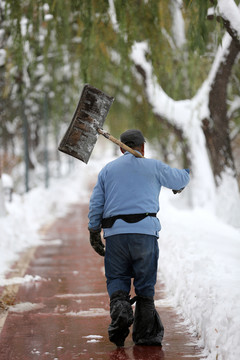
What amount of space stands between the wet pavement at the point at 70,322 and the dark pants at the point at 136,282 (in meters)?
0.15

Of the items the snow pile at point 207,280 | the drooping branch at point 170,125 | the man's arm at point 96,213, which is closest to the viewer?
the snow pile at point 207,280

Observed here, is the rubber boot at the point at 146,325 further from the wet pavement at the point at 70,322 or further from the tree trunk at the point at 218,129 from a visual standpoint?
the tree trunk at the point at 218,129

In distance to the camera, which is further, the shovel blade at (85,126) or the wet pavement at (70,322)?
the shovel blade at (85,126)

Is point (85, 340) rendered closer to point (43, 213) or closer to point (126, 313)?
point (126, 313)

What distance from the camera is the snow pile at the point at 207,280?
17.2ft

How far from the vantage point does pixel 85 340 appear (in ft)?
20.1

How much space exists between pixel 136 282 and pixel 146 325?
37 centimetres

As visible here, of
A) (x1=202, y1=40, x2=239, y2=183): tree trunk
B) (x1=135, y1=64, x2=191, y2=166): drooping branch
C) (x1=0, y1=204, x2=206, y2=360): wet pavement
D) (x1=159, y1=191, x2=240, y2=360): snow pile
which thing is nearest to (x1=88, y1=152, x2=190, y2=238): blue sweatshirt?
(x1=159, y1=191, x2=240, y2=360): snow pile

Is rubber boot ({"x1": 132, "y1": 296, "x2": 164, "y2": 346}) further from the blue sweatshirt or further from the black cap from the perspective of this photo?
the black cap

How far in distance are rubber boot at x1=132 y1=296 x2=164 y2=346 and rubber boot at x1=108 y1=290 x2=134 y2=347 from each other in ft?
0.39

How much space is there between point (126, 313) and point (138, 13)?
18.3ft

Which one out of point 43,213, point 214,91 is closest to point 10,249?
point 214,91

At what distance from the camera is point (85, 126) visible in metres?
6.19

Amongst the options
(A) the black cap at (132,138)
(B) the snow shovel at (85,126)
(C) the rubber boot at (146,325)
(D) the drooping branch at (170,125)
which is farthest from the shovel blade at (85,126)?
(D) the drooping branch at (170,125)
